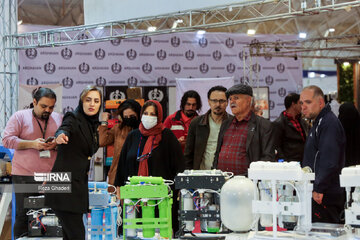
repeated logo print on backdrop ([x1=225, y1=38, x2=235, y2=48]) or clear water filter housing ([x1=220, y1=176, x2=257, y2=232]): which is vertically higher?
repeated logo print on backdrop ([x1=225, y1=38, x2=235, y2=48])

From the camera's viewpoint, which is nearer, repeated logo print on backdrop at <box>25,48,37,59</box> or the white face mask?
the white face mask

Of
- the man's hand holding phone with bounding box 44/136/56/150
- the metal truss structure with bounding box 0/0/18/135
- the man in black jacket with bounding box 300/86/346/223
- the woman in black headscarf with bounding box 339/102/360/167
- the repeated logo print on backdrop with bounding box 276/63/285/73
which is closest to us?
the man in black jacket with bounding box 300/86/346/223

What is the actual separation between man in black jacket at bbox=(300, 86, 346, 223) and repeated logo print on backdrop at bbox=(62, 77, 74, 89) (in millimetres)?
7567

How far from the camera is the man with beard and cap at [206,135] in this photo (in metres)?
4.41

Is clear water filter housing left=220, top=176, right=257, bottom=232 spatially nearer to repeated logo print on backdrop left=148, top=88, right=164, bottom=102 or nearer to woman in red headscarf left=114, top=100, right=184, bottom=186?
woman in red headscarf left=114, top=100, right=184, bottom=186

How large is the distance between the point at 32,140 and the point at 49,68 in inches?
246

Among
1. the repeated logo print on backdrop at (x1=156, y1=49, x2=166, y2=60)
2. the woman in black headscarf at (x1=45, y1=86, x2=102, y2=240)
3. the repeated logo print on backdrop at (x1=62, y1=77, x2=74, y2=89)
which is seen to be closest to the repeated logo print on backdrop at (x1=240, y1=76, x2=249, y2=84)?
the repeated logo print on backdrop at (x1=156, y1=49, x2=166, y2=60)

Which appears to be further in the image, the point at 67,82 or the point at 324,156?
the point at 67,82

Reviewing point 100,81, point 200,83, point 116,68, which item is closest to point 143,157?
point 200,83

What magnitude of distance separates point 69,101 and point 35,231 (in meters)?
7.25

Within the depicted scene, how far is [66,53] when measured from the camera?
34.9 feet

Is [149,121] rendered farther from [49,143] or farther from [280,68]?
[280,68]

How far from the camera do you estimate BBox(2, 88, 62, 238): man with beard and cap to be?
441cm

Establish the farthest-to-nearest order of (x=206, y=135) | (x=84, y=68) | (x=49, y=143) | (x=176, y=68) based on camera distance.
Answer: (x=176, y=68) < (x=84, y=68) < (x=206, y=135) < (x=49, y=143)
